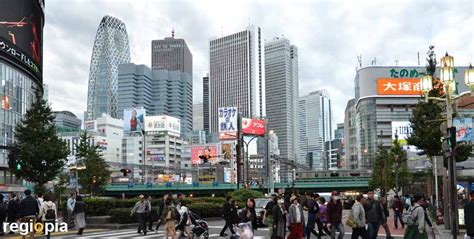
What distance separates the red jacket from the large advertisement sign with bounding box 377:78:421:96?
373 feet

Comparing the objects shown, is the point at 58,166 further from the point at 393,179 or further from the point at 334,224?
the point at 393,179

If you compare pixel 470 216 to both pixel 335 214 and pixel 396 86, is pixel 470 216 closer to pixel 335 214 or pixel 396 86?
pixel 335 214

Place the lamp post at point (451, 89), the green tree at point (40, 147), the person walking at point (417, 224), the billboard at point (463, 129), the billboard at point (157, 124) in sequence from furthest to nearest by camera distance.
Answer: the billboard at point (157, 124)
the green tree at point (40, 147)
the billboard at point (463, 129)
the lamp post at point (451, 89)
the person walking at point (417, 224)

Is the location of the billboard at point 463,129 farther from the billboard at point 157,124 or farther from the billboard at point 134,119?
the billboard at point 157,124

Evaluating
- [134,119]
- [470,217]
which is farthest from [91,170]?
[134,119]

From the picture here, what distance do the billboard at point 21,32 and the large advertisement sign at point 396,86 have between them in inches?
3089

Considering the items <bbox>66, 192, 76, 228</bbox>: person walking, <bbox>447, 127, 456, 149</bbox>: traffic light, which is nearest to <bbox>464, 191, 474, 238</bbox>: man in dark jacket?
<bbox>447, 127, 456, 149</bbox>: traffic light

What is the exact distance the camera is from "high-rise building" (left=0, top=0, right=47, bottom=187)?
67.0 metres

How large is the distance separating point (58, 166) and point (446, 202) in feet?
89.4

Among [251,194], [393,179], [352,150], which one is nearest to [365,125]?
[352,150]

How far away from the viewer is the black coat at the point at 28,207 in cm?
1773

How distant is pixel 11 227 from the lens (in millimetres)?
20906

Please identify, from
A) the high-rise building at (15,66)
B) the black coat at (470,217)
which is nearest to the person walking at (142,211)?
the black coat at (470,217)

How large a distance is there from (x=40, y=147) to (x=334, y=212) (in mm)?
26936
